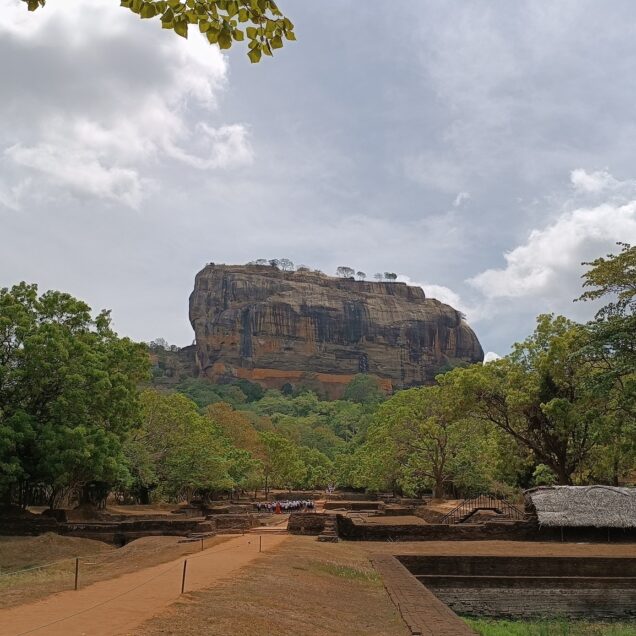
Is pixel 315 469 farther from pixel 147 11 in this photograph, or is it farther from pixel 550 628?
pixel 147 11

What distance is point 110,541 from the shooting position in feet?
75.0

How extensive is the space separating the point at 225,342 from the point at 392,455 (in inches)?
4414

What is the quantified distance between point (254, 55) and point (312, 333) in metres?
147

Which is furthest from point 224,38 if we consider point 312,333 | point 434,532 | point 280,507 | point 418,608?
point 312,333

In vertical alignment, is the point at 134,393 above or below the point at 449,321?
below

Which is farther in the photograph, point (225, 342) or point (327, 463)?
point (225, 342)

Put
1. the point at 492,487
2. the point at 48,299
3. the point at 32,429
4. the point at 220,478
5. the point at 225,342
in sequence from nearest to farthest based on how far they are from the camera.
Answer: the point at 32,429 → the point at 48,299 → the point at 220,478 → the point at 492,487 → the point at 225,342

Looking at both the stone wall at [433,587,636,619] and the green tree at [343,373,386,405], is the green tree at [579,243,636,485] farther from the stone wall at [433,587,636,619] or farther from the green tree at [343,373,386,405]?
the green tree at [343,373,386,405]

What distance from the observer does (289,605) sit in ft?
31.1

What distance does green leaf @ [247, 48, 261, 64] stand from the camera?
3.53 metres

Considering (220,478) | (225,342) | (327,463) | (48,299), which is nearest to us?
(48,299)

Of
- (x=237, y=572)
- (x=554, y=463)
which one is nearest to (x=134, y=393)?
(x=237, y=572)

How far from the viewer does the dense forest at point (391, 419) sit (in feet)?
67.1

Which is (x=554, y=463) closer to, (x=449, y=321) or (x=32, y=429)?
(x=32, y=429)
